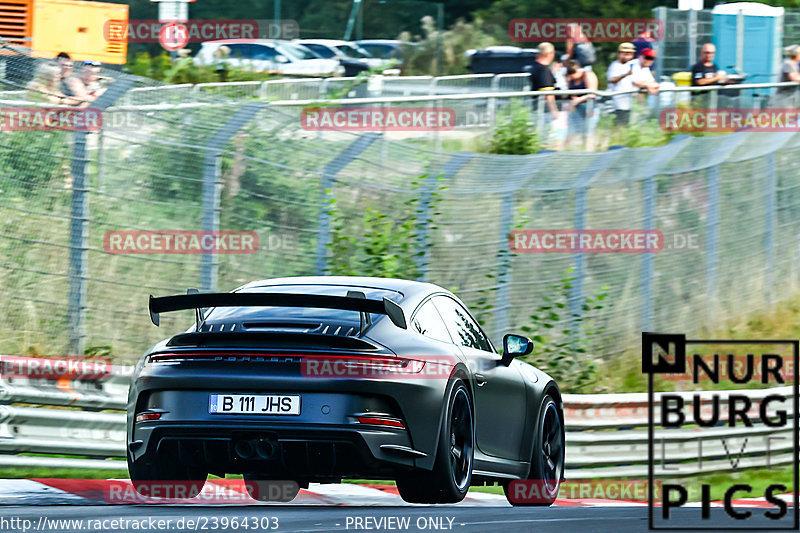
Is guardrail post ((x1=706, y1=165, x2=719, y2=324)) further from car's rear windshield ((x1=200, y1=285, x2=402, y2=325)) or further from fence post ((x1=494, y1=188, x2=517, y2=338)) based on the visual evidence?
car's rear windshield ((x1=200, y1=285, x2=402, y2=325))

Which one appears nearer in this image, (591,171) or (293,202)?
(293,202)

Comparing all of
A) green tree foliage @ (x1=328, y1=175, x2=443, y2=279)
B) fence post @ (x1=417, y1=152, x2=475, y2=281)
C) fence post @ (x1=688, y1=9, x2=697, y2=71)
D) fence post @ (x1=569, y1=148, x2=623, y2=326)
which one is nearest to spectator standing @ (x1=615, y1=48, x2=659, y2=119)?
fence post @ (x1=569, y1=148, x2=623, y2=326)

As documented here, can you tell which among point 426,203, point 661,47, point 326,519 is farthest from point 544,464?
point 661,47

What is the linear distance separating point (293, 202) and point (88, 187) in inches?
87.0

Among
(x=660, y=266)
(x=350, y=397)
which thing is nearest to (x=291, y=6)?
(x=660, y=266)

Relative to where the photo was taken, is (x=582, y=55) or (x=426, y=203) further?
(x=582, y=55)

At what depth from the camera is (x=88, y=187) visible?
12.1 metres

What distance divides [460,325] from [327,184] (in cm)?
539

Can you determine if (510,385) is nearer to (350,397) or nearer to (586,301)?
(350,397)

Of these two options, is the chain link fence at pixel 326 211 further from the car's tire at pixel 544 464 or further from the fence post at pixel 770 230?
the car's tire at pixel 544 464

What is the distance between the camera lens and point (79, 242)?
12.1 m

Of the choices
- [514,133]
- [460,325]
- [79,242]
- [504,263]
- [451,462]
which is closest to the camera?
[451,462]

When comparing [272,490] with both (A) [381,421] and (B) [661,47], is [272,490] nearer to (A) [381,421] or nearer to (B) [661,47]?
(A) [381,421]

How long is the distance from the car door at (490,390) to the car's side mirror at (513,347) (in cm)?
6
